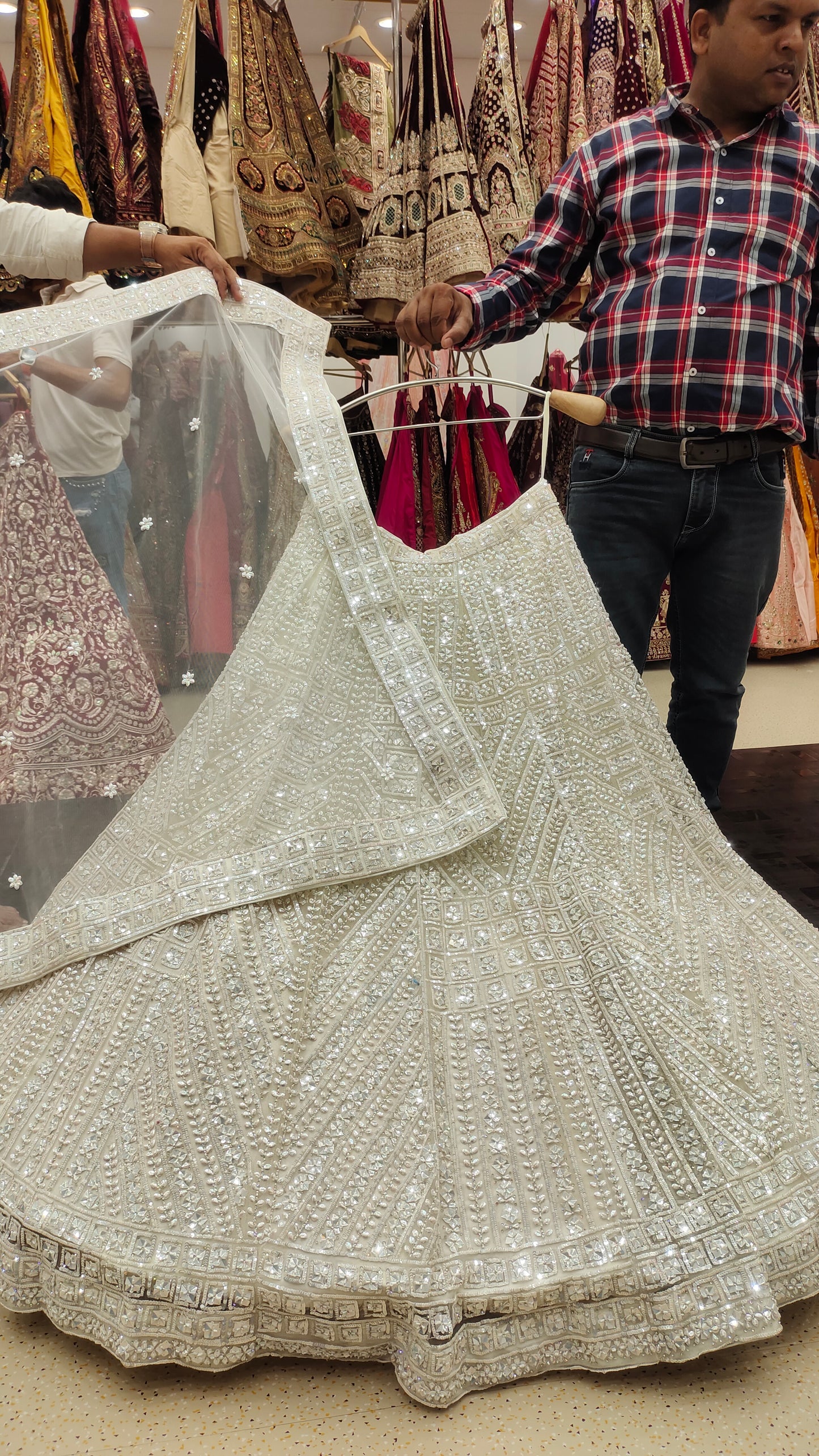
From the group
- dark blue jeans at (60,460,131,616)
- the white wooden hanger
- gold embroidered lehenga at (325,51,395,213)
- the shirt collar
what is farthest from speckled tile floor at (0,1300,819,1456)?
the white wooden hanger

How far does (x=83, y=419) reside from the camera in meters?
0.97

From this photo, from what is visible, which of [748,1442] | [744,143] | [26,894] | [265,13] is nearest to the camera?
[748,1442]

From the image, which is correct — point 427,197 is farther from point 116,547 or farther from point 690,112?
point 116,547

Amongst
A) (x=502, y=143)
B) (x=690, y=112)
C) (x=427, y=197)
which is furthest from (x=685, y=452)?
(x=502, y=143)

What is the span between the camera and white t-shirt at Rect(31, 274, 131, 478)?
96 cm

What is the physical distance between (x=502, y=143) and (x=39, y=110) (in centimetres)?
97

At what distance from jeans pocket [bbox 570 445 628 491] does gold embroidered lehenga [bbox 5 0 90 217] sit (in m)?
1.19

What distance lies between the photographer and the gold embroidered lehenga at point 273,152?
1.89 meters

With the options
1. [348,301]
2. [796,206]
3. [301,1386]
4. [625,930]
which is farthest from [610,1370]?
[348,301]

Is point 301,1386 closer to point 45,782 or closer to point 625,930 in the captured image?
point 625,930

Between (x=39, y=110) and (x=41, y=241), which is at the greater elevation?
(x=39, y=110)

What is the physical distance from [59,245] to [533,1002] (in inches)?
39.8

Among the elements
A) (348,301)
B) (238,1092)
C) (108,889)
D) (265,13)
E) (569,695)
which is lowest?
(238,1092)

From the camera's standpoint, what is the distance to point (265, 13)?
193 centimetres
